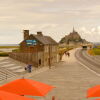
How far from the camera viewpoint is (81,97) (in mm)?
22625

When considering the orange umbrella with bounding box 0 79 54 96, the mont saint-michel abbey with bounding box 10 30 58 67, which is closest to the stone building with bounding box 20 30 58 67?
the mont saint-michel abbey with bounding box 10 30 58 67

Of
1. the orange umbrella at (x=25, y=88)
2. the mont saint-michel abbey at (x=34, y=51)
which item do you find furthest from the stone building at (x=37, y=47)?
the orange umbrella at (x=25, y=88)

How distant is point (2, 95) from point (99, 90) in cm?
553

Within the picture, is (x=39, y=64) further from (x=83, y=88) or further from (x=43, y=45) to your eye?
(x=83, y=88)

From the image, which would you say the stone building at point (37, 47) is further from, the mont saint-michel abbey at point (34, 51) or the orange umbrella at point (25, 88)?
the orange umbrella at point (25, 88)

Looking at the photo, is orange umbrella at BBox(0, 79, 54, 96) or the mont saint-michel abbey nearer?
orange umbrella at BBox(0, 79, 54, 96)

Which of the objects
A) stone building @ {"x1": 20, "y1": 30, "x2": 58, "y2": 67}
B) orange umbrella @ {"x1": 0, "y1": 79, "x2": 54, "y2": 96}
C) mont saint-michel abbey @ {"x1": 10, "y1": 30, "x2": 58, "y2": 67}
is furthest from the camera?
stone building @ {"x1": 20, "y1": 30, "x2": 58, "y2": 67}

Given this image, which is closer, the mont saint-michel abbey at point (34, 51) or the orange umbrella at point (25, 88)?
the orange umbrella at point (25, 88)

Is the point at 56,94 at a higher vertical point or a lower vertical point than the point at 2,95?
lower

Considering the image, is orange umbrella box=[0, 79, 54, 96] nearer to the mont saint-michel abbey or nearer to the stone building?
the mont saint-michel abbey

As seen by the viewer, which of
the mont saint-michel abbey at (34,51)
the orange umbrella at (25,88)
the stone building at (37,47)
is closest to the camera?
the orange umbrella at (25,88)

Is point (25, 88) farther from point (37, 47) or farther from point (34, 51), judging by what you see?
point (34, 51)

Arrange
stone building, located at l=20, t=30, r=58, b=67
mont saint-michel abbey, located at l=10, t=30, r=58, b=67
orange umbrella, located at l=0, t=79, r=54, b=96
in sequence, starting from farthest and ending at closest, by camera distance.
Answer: stone building, located at l=20, t=30, r=58, b=67, mont saint-michel abbey, located at l=10, t=30, r=58, b=67, orange umbrella, located at l=0, t=79, r=54, b=96

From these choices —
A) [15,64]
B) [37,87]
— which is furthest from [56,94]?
[15,64]
